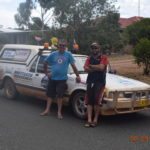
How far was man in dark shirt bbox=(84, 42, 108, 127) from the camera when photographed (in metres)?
7.61

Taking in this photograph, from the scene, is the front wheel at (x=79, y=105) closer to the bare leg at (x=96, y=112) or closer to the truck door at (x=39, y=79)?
the bare leg at (x=96, y=112)

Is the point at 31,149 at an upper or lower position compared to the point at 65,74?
lower

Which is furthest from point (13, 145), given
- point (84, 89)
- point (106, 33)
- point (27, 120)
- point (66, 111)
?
point (106, 33)

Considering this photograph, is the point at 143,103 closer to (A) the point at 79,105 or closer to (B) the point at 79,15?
(A) the point at 79,105

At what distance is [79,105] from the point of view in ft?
27.2

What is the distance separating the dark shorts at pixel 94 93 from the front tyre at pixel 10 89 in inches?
123

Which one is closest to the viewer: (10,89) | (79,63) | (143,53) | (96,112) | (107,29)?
(96,112)

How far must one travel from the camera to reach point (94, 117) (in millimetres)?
7812

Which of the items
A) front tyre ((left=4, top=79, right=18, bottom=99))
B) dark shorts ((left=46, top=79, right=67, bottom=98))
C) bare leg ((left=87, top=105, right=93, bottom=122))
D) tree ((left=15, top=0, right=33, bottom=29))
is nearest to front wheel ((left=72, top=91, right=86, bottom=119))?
dark shorts ((left=46, top=79, right=67, bottom=98))

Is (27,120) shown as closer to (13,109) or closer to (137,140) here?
(13,109)

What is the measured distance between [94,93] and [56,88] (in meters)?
1.13

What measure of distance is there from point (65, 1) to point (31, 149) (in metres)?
15.1

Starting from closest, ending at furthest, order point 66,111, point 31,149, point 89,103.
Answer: point 31,149 < point 89,103 < point 66,111

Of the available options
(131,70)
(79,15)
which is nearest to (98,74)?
(131,70)
